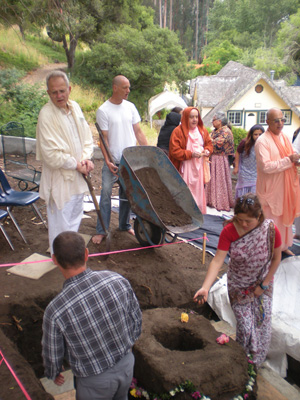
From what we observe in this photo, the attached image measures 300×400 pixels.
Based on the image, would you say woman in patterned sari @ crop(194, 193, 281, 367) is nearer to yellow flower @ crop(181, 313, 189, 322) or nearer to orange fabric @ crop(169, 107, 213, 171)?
yellow flower @ crop(181, 313, 189, 322)

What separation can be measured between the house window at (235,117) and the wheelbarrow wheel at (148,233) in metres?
28.9

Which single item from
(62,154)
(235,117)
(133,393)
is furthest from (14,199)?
(235,117)

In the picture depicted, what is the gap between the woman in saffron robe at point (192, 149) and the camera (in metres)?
5.70

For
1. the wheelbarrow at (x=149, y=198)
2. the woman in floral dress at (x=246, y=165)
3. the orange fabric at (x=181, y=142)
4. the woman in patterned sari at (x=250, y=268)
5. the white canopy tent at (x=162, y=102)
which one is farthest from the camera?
the white canopy tent at (x=162, y=102)

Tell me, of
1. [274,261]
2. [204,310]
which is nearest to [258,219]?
[274,261]

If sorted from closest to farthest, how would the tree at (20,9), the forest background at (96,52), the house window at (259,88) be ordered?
the tree at (20,9) < the forest background at (96,52) < the house window at (259,88)

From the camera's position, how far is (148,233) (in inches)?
176

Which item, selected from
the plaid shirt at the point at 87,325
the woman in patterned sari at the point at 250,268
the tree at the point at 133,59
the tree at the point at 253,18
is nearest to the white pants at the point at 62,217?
the woman in patterned sari at the point at 250,268

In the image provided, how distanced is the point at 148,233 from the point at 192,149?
1.92m

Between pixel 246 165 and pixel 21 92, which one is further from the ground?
pixel 21 92

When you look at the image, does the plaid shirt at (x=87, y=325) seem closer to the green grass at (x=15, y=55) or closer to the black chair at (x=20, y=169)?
the black chair at (x=20, y=169)

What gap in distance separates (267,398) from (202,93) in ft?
103

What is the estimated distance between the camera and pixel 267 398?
2.81 metres

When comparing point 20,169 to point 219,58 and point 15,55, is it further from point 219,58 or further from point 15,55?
point 219,58
